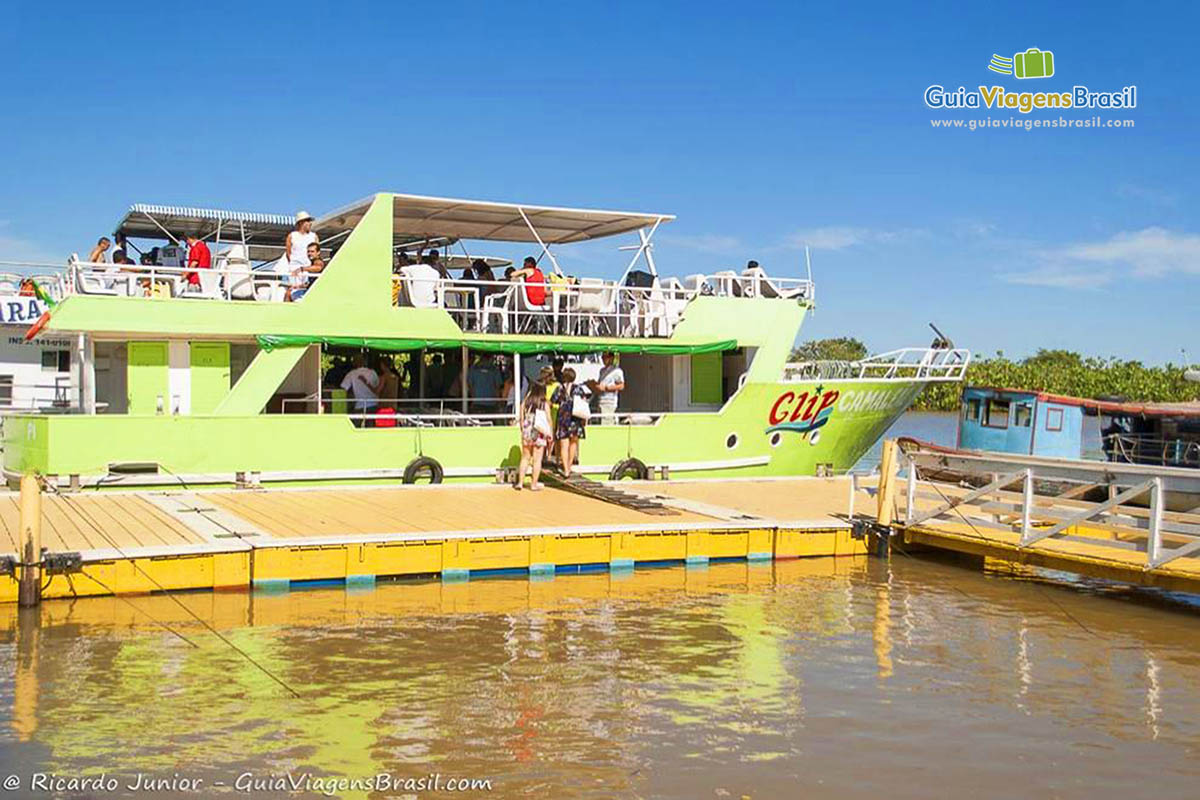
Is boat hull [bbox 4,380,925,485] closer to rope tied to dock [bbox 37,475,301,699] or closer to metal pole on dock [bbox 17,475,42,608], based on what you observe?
rope tied to dock [bbox 37,475,301,699]

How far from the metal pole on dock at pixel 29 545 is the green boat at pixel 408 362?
5.32 meters

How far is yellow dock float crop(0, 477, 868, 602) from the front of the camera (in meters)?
10.8

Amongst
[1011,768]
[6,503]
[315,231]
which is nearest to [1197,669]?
[1011,768]

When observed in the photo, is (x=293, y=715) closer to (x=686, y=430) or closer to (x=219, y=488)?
(x=219, y=488)

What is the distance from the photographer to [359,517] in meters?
13.2

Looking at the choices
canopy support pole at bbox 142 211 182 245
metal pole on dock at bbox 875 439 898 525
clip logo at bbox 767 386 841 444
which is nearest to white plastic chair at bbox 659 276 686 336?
clip logo at bbox 767 386 841 444

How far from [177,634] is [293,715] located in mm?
2464

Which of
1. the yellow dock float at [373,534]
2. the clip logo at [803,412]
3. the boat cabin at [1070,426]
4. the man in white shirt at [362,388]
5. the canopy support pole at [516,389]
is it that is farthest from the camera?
the boat cabin at [1070,426]

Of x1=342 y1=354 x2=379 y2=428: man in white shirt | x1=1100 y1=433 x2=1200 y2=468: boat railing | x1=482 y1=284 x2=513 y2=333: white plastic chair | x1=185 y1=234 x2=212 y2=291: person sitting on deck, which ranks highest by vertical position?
x1=185 y1=234 x2=212 y2=291: person sitting on deck

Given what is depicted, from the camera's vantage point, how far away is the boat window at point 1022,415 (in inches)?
866

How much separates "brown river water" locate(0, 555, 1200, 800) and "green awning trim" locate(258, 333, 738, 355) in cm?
579

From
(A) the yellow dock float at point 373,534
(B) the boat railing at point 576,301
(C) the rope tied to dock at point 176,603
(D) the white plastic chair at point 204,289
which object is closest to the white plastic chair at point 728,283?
(B) the boat railing at point 576,301

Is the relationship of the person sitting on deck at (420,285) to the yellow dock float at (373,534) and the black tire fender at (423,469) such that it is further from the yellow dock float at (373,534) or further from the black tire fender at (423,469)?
the yellow dock float at (373,534)

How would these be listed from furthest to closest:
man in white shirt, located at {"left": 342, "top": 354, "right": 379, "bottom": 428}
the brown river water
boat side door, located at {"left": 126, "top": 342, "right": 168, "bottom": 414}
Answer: man in white shirt, located at {"left": 342, "top": 354, "right": 379, "bottom": 428} < boat side door, located at {"left": 126, "top": 342, "right": 168, "bottom": 414} < the brown river water
